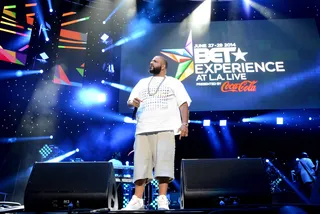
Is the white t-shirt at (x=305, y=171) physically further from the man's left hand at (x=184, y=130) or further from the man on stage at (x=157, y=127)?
the man's left hand at (x=184, y=130)

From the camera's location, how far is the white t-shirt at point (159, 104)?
273 centimetres

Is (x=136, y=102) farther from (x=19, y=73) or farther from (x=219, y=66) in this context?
(x=19, y=73)

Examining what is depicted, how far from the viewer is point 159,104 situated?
9.19 feet

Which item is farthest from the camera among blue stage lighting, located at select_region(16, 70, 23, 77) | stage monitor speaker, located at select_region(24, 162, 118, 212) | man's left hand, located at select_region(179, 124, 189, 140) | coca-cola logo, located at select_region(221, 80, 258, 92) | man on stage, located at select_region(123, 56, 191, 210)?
blue stage lighting, located at select_region(16, 70, 23, 77)

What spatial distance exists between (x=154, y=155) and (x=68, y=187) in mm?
756

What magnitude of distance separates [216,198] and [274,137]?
6.08 m

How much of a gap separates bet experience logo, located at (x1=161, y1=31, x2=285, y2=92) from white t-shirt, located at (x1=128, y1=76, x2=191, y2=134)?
125 inches

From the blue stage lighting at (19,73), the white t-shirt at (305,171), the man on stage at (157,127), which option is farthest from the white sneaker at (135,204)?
the white t-shirt at (305,171)

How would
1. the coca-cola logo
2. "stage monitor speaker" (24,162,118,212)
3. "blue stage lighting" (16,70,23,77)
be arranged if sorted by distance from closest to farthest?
"stage monitor speaker" (24,162,118,212)
the coca-cola logo
"blue stage lighting" (16,70,23,77)

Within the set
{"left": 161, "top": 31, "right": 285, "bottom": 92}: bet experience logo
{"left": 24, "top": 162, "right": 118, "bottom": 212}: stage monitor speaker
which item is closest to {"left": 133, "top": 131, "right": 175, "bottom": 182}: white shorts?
{"left": 24, "top": 162, "right": 118, "bottom": 212}: stage monitor speaker

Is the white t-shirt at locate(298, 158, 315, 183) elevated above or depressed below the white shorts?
below

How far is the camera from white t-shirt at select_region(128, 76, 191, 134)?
2.73 m

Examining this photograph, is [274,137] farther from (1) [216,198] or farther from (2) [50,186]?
(2) [50,186]

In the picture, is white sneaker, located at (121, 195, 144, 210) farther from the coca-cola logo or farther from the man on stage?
the coca-cola logo
